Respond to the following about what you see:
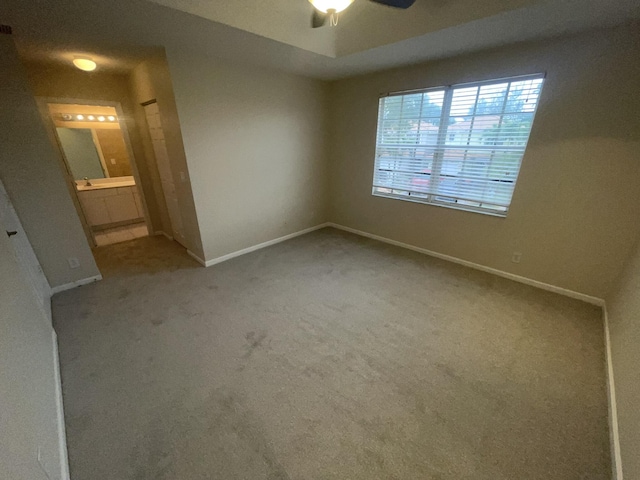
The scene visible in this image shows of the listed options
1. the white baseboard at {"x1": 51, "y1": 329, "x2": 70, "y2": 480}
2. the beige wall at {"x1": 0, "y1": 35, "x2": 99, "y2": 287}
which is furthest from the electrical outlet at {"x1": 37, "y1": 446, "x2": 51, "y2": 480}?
the beige wall at {"x1": 0, "y1": 35, "x2": 99, "y2": 287}

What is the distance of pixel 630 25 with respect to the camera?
201 cm

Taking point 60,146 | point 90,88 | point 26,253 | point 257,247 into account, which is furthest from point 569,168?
point 60,146

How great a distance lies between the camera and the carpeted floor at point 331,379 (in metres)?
1.36

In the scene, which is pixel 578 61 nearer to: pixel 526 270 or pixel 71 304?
pixel 526 270

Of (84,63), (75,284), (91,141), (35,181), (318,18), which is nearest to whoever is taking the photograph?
(318,18)

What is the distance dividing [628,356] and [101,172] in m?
7.38

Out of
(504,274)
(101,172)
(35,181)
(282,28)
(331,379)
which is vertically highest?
(282,28)

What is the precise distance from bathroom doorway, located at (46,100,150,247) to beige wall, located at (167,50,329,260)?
5.96 feet

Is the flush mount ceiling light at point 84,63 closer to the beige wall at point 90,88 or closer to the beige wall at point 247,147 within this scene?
the beige wall at point 90,88

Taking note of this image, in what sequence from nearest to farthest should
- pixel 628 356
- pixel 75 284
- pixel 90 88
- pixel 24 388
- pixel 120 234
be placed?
pixel 24 388, pixel 628 356, pixel 75 284, pixel 90 88, pixel 120 234

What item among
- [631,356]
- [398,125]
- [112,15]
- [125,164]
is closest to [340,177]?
[398,125]

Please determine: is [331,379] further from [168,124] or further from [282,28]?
[168,124]

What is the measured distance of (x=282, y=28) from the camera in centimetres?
233

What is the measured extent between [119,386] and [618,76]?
4542 mm
